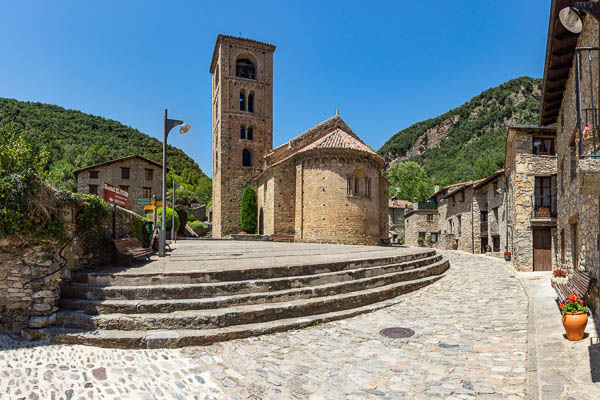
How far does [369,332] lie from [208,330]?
2.84m

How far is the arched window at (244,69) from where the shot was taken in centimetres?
3556

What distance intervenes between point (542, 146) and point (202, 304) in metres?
17.6

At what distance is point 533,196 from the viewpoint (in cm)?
1603

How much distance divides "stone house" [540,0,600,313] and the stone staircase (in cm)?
446

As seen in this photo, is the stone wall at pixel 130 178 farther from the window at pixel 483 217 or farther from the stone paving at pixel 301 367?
the stone paving at pixel 301 367

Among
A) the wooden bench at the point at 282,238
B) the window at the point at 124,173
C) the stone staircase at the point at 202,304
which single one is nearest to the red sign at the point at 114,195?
the stone staircase at the point at 202,304

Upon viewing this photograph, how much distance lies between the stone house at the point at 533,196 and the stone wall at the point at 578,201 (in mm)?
4820

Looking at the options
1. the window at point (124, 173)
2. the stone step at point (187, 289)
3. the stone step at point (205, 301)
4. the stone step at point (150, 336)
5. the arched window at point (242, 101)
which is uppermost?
the arched window at point (242, 101)

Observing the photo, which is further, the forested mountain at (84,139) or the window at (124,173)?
the forested mountain at (84,139)

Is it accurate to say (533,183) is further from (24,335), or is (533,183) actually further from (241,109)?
(241,109)

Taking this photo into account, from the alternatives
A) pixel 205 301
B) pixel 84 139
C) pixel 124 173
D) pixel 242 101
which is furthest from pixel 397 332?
pixel 84 139

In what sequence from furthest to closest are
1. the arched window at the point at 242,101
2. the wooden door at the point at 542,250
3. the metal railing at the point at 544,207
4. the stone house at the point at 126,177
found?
the stone house at the point at 126,177, the arched window at the point at 242,101, the wooden door at the point at 542,250, the metal railing at the point at 544,207

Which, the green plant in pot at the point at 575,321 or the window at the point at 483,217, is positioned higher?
the window at the point at 483,217

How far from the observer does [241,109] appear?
35531 mm
